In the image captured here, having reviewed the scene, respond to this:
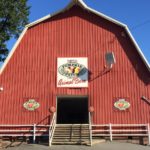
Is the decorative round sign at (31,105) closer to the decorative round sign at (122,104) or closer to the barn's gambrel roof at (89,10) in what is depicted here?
the barn's gambrel roof at (89,10)

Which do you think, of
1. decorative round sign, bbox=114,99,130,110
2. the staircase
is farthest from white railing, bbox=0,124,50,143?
decorative round sign, bbox=114,99,130,110

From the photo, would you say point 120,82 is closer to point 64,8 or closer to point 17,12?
point 64,8

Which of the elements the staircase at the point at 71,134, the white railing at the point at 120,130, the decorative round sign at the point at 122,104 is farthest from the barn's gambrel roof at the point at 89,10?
the staircase at the point at 71,134

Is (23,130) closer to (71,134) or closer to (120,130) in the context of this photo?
(71,134)

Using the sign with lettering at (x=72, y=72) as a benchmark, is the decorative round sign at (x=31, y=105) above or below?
below

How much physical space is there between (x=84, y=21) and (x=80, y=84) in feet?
15.2

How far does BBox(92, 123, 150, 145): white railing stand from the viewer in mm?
21195

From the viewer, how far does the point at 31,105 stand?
2205 cm

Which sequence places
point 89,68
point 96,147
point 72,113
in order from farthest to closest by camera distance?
1. point 72,113
2. point 89,68
3. point 96,147

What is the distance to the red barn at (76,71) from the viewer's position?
21953mm

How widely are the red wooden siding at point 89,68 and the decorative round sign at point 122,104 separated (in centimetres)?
30

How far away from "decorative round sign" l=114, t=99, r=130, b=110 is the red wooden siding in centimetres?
30

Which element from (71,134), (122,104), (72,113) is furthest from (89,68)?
(72,113)

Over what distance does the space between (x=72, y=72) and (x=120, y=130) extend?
4.96m
